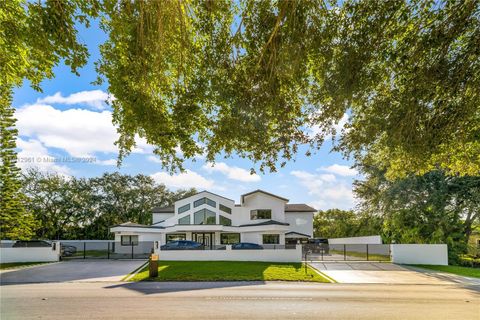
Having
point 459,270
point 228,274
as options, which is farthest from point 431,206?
point 228,274

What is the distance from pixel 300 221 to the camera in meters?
43.5

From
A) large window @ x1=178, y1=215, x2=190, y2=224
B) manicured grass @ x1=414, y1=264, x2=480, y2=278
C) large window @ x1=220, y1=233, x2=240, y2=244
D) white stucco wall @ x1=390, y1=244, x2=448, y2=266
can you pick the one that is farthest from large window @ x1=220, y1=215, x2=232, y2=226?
manicured grass @ x1=414, y1=264, x2=480, y2=278

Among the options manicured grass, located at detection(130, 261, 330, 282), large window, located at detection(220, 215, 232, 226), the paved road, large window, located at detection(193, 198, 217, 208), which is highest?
large window, located at detection(193, 198, 217, 208)

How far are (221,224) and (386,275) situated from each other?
22251 millimetres

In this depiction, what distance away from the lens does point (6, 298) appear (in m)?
11.3

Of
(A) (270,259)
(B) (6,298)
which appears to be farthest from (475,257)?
(B) (6,298)

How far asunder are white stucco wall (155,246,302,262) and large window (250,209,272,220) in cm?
1496

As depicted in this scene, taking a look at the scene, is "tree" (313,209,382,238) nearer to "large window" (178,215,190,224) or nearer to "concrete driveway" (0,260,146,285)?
"large window" (178,215,190,224)

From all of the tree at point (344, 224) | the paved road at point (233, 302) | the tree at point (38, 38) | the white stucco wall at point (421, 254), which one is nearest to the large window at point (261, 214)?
the tree at point (344, 224)

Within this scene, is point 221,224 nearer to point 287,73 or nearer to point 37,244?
point 37,244

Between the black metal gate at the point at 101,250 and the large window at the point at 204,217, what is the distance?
7728 millimetres

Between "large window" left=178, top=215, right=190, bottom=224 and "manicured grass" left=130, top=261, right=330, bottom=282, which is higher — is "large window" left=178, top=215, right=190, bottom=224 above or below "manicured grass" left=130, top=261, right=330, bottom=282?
above

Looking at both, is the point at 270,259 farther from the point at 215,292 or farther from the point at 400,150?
the point at 400,150

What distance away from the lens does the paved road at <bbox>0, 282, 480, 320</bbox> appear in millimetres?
8828
